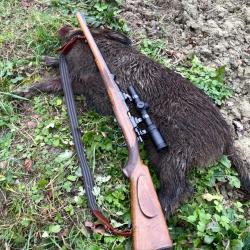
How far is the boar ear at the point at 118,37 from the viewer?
200 inches

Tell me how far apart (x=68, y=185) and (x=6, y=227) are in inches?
25.4

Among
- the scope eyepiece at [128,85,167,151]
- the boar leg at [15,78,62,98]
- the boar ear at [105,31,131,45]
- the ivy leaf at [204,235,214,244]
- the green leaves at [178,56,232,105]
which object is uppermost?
the boar ear at [105,31,131,45]

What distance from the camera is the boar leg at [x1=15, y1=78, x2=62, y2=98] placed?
4801 mm

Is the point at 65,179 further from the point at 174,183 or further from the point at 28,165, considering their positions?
the point at 174,183

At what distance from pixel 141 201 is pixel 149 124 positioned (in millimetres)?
847

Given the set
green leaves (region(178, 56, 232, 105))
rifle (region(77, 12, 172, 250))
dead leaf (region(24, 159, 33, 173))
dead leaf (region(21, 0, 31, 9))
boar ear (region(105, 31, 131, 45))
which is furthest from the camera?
dead leaf (region(21, 0, 31, 9))

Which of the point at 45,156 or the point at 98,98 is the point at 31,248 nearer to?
the point at 45,156

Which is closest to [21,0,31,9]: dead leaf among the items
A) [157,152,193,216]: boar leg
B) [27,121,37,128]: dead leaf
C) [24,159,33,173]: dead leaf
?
[27,121,37,128]: dead leaf

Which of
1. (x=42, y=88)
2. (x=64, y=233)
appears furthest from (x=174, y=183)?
(x=42, y=88)

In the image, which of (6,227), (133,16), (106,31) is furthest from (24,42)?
(6,227)

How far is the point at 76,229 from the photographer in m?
3.74

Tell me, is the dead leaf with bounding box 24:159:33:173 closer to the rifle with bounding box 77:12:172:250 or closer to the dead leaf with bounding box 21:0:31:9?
the rifle with bounding box 77:12:172:250

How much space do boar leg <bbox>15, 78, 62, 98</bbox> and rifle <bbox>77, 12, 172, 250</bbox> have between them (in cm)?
95

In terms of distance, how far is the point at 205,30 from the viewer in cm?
550
